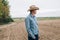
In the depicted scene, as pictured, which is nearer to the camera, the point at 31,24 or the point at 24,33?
the point at 31,24

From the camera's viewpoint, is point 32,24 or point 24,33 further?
point 24,33

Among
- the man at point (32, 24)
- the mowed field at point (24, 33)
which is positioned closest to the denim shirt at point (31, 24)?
the man at point (32, 24)

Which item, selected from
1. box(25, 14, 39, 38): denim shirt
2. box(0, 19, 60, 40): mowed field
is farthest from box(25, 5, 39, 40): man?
box(0, 19, 60, 40): mowed field

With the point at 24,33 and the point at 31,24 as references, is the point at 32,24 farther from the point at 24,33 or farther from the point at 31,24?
the point at 24,33

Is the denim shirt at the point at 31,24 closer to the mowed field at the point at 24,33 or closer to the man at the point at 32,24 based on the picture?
the man at the point at 32,24

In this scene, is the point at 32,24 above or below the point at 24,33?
above

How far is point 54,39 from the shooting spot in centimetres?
1655

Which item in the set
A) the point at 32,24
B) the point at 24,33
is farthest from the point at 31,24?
the point at 24,33

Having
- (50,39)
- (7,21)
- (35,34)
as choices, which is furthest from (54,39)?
(7,21)

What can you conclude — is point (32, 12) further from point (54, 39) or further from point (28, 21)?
point (54, 39)

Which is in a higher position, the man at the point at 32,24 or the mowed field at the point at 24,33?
the man at the point at 32,24

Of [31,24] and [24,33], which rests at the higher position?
[31,24]

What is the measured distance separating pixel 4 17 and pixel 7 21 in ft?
8.01

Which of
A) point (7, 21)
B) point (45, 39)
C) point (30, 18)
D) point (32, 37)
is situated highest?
point (30, 18)
